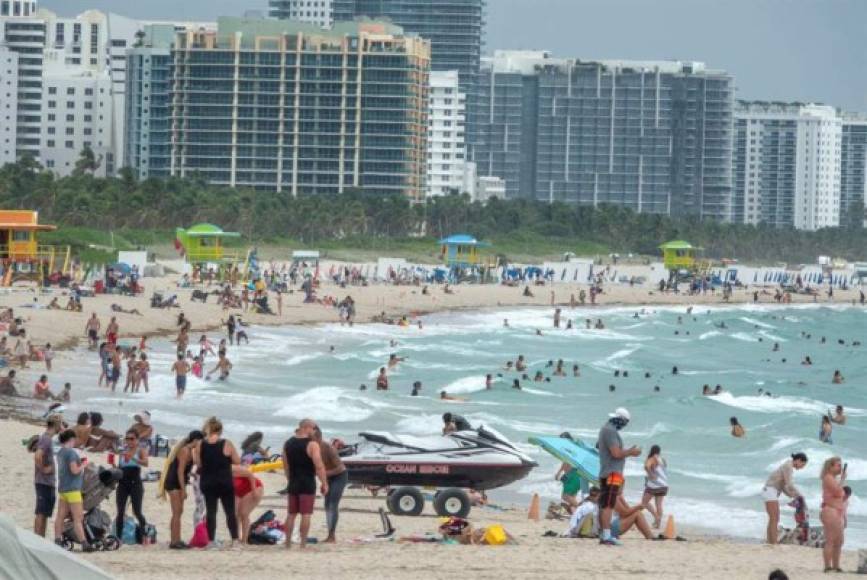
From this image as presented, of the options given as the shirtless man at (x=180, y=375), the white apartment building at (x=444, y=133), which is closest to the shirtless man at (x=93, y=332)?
the shirtless man at (x=180, y=375)

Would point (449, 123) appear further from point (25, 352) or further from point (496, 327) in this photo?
point (25, 352)

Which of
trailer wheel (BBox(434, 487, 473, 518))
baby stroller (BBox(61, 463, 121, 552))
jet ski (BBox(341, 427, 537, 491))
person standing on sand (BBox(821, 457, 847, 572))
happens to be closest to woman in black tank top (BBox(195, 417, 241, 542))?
baby stroller (BBox(61, 463, 121, 552))

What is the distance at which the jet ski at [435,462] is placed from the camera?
20.8 metres

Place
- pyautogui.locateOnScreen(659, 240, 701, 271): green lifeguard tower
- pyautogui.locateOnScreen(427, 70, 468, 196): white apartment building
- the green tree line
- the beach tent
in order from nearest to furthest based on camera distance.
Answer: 1. the beach tent
2. the green tree line
3. pyautogui.locateOnScreen(659, 240, 701, 271): green lifeguard tower
4. pyautogui.locateOnScreen(427, 70, 468, 196): white apartment building

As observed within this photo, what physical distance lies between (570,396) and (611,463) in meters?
26.7

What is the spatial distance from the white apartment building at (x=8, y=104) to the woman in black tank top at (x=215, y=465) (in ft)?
515

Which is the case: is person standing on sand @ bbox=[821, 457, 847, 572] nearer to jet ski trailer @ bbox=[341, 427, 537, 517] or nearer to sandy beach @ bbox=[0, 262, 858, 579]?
sandy beach @ bbox=[0, 262, 858, 579]

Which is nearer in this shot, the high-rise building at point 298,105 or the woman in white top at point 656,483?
the woman in white top at point 656,483

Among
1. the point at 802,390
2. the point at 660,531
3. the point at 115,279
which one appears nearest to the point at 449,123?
the point at 115,279

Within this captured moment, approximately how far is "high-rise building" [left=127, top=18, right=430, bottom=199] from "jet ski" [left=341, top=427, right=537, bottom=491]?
424 feet

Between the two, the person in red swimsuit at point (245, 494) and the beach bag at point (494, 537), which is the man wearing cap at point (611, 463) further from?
the person in red swimsuit at point (245, 494)

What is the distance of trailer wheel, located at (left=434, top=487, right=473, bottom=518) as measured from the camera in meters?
20.0

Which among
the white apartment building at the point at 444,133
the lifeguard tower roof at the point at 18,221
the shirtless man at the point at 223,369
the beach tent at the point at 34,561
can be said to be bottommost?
the shirtless man at the point at 223,369

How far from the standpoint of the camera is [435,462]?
20.7 metres
